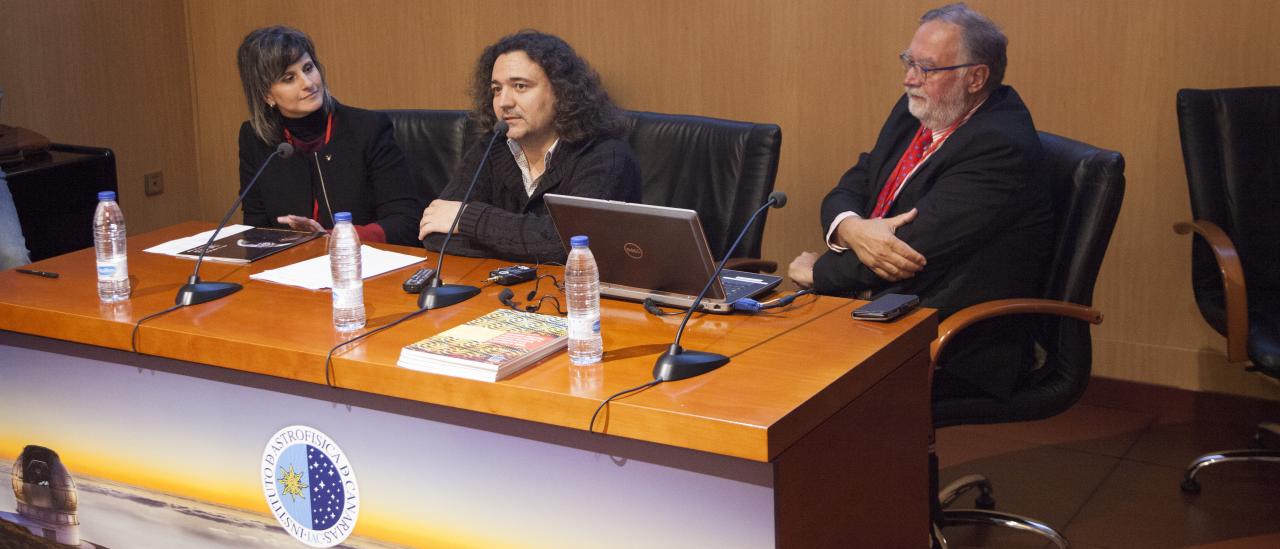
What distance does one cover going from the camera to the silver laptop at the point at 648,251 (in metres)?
2.20

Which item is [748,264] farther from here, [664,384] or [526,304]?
[664,384]

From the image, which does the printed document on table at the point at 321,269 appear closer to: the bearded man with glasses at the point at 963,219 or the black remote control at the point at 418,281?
the black remote control at the point at 418,281

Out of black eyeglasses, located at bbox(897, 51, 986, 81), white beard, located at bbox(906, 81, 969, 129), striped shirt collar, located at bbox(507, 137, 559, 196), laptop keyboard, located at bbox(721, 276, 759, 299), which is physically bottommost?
laptop keyboard, located at bbox(721, 276, 759, 299)

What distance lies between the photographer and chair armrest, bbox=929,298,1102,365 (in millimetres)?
2473

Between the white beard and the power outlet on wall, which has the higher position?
the white beard

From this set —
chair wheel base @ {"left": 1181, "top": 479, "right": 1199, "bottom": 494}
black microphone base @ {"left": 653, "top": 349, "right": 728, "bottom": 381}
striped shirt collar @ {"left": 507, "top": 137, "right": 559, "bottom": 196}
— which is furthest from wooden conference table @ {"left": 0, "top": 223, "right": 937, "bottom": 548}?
chair wheel base @ {"left": 1181, "top": 479, "right": 1199, "bottom": 494}

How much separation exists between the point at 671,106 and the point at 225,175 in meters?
2.28

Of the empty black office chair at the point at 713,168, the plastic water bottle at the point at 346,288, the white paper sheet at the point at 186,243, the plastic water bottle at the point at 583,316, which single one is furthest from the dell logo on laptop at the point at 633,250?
the white paper sheet at the point at 186,243

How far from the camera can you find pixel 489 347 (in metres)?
2.05

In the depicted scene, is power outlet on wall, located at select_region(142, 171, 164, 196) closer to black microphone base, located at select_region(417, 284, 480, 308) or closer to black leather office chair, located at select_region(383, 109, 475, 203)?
black leather office chair, located at select_region(383, 109, 475, 203)

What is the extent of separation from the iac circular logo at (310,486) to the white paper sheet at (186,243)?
88 cm

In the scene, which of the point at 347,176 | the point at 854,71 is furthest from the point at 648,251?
the point at 854,71

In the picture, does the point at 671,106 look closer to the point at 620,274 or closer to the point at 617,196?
the point at 617,196

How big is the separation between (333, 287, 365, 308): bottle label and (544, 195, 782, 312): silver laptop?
15.7 inches
